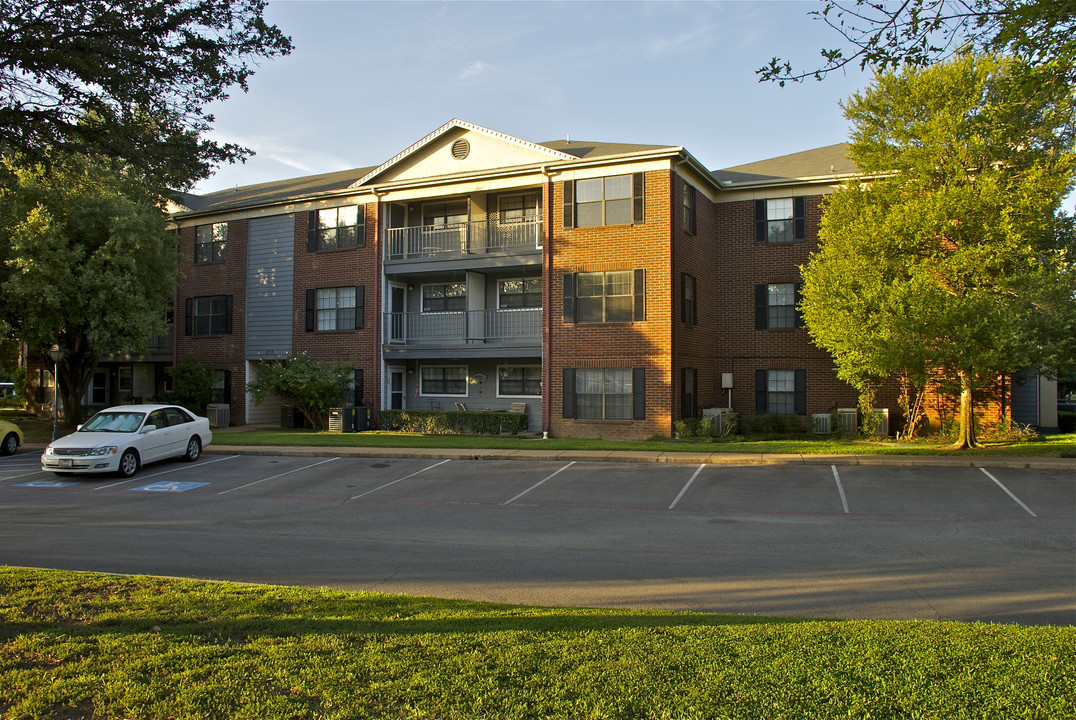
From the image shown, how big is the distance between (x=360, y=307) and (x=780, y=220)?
14368 mm

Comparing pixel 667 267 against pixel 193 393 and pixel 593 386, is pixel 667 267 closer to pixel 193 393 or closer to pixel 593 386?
pixel 593 386

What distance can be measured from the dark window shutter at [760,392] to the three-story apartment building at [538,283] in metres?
0.04

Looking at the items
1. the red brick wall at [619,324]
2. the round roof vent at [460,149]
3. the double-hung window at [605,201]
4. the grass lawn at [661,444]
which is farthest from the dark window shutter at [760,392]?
the round roof vent at [460,149]

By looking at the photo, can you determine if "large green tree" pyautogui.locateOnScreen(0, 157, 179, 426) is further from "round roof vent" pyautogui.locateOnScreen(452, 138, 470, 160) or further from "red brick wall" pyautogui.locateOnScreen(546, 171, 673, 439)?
"red brick wall" pyautogui.locateOnScreen(546, 171, 673, 439)

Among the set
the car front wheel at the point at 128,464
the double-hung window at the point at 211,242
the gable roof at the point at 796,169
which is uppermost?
the gable roof at the point at 796,169

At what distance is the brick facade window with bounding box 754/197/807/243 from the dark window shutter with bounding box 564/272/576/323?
20.8 feet

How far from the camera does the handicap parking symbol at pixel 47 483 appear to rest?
15.6 m

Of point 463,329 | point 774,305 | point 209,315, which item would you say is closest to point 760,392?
point 774,305

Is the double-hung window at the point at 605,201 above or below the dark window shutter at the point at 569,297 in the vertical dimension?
above

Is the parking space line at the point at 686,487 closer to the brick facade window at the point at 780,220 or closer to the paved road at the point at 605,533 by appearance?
the paved road at the point at 605,533

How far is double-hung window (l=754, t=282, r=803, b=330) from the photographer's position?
2361cm

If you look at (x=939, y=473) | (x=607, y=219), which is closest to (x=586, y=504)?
(x=939, y=473)

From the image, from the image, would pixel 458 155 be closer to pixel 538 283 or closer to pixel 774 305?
pixel 538 283

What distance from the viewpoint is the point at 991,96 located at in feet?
55.6
